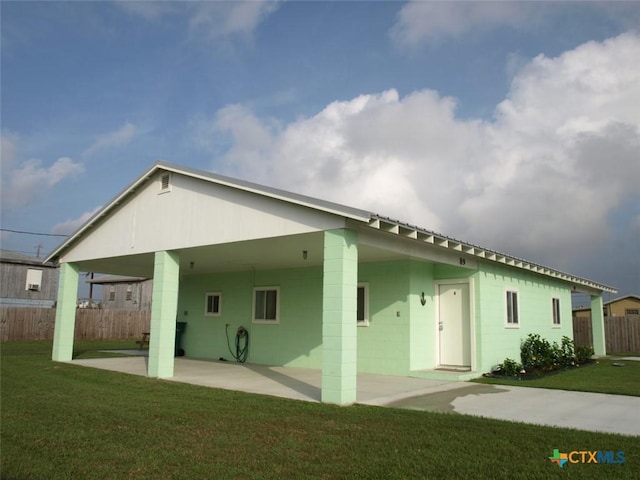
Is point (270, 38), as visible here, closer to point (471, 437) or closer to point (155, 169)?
point (155, 169)

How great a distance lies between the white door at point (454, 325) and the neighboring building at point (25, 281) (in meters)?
26.2

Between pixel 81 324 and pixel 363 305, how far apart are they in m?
Answer: 20.0

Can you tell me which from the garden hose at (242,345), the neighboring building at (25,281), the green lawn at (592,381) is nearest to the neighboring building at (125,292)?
the neighboring building at (25,281)

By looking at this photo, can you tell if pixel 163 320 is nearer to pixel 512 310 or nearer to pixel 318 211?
pixel 318 211

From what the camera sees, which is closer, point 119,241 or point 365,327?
point 365,327

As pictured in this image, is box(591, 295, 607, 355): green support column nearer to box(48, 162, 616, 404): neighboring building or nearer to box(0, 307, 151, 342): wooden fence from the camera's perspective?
box(48, 162, 616, 404): neighboring building

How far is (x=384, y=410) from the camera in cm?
→ 743

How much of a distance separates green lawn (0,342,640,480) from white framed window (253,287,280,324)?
6370mm

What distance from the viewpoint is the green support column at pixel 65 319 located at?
48.4ft

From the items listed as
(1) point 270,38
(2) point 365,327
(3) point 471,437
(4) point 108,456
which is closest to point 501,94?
(1) point 270,38

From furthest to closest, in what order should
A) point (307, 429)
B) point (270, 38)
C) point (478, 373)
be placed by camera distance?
point (270, 38), point (478, 373), point (307, 429)

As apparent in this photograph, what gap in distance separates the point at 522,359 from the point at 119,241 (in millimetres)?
11592
